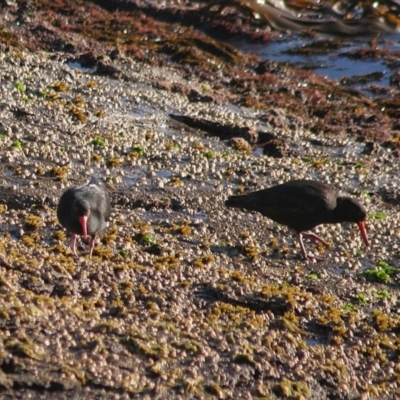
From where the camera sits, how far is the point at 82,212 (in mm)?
8898

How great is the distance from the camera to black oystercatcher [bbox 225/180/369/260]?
10.2m

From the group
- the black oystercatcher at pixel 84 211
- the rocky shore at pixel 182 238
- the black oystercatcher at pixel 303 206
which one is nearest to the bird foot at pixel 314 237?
the black oystercatcher at pixel 303 206

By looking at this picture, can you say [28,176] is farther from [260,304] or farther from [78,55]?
[78,55]

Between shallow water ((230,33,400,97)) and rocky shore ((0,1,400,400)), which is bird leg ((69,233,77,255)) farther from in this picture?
shallow water ((230,33,400,97))

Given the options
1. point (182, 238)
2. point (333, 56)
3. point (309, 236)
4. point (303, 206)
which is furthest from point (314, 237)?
point (333, 56)

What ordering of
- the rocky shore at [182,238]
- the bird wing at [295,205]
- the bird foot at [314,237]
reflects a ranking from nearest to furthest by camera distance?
the rocky shore at [182,238] < the bird wing at [295,205] < the bird foot at [314,237]

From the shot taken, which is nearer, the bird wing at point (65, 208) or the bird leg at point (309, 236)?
the bird wing at point (65, 208)

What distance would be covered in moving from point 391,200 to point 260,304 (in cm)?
492

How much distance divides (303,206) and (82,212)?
8.58 ft

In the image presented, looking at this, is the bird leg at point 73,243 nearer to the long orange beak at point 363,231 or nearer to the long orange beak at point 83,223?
the long orange beak at point 83,223

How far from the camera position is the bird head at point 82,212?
29.0 ft

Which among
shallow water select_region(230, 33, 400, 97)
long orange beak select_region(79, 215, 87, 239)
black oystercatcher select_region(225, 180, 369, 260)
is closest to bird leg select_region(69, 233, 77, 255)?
long orange beak select_region(79, 215, 87, 239)

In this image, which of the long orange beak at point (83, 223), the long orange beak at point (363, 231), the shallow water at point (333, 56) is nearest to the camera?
the long orange beak at point (83, 223)

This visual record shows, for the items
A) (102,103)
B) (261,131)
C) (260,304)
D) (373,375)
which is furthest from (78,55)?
(373,375)
